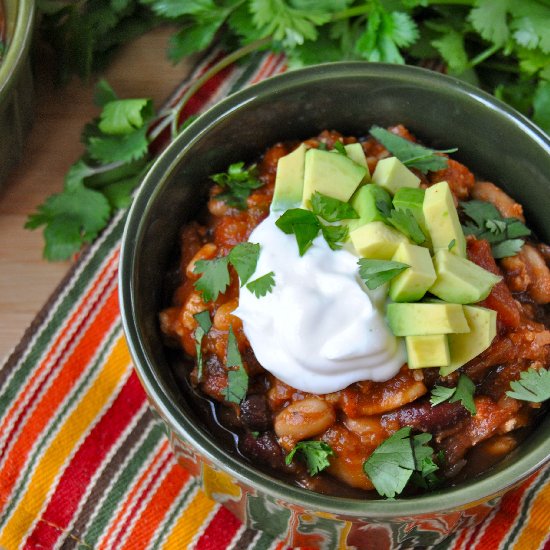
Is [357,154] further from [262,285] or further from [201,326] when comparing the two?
[201,326]

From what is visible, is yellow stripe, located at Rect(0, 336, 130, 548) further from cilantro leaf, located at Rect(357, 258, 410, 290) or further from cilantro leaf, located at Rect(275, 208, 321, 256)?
cilantro leaf, located at Rect(357, 258, 410, 290)

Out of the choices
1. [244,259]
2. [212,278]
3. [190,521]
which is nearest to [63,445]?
[190,521]

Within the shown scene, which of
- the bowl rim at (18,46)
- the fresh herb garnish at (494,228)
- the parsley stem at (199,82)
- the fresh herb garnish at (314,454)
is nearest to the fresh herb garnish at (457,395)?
the fresh herb garnish at (314,454)

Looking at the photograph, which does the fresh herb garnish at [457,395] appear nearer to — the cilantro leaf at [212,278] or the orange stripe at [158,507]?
the cilantro leaf at [212,278]

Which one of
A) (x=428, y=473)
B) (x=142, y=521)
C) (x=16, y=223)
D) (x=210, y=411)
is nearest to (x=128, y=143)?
(x=16, y=223)

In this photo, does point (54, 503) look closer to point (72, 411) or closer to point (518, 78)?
point (72, 411)

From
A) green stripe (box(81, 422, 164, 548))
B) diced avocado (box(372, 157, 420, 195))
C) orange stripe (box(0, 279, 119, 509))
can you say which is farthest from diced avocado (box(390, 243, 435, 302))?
orange stripe (box(0, 279, 119, 509))
